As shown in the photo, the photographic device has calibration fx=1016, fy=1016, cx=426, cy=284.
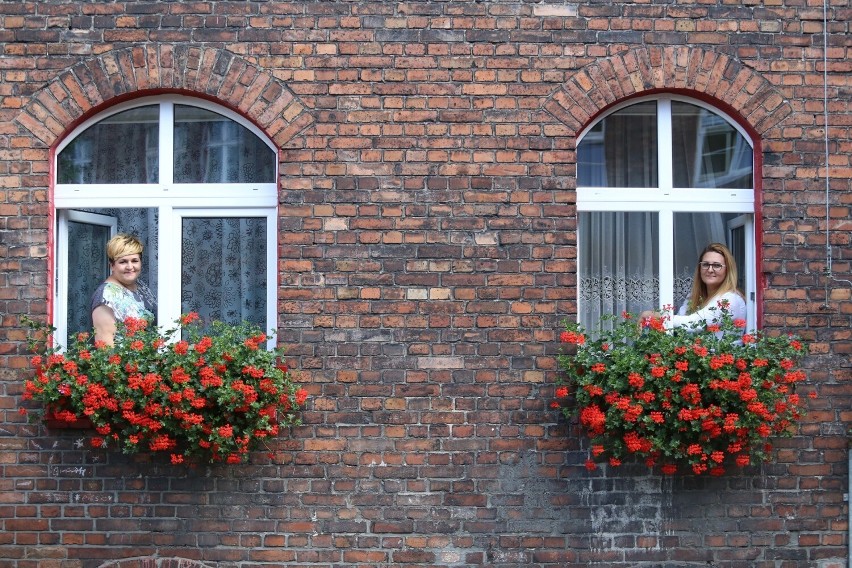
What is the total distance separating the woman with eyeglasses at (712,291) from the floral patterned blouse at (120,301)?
329 centimetres

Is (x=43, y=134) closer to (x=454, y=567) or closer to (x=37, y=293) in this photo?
(x=37, y=293)

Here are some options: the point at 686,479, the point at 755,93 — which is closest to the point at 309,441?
the point at 686,479

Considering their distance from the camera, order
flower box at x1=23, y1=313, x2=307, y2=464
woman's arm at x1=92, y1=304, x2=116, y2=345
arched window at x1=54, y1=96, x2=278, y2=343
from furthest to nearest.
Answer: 1. arched window at x1=54, y1=96, x2=278, y2=343
2. woman's arm at x1=92, y1=304, x2=116, y2=345
3. flower box at x1=23, y1=313, x2=307, y2=464

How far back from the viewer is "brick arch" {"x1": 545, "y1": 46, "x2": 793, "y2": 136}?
21.8 ft

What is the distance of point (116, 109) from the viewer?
6.82m

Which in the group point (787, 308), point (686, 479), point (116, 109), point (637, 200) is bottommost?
point (686, 479)

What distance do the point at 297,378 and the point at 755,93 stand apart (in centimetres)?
353

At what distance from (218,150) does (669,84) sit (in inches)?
119

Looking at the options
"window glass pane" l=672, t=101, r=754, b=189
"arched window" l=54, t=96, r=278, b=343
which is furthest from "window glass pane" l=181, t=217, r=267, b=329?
"window glass pane" l=672, t=101, r=754, b=189

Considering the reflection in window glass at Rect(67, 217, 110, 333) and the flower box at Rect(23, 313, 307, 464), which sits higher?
the reflection in window glass at Rect(67, 217, 110, 333)

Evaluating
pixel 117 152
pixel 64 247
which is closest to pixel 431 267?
pixel 117 152

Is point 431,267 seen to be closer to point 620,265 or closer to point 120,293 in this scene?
point 620,265

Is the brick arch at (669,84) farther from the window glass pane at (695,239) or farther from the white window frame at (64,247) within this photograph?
the white window frame at (64,247)

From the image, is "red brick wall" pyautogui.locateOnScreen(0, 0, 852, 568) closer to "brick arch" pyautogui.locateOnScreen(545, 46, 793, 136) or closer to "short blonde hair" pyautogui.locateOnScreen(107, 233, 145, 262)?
"brick arch" pyautogui.locateOnScreen(545, 46, 793, 136)
